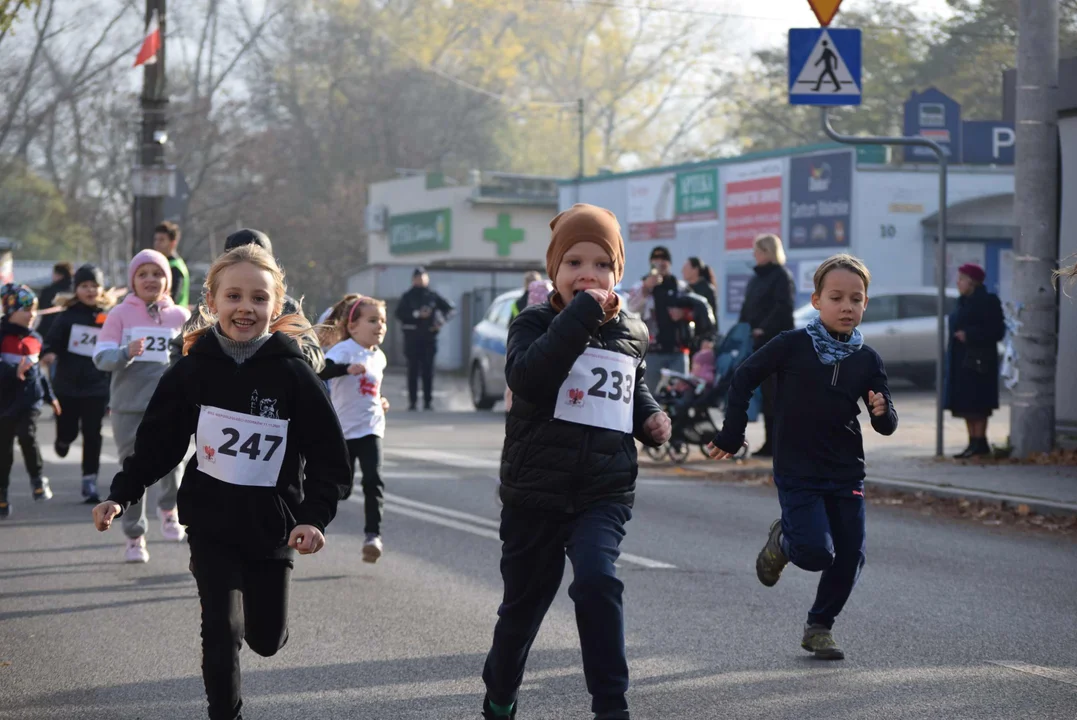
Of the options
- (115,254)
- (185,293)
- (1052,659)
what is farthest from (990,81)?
(1052,659)

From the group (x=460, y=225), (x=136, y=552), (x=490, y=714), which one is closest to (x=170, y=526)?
(x=136, y=552)

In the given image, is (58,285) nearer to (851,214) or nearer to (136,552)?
(136,552)

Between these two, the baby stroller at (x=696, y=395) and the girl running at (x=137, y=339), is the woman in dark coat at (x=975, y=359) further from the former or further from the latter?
the girl running at (x=137, y=339)

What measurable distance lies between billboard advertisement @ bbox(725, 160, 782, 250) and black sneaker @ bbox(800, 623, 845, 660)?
89.1ft

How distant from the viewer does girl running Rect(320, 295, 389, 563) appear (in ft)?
29.3

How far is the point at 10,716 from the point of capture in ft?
19.0

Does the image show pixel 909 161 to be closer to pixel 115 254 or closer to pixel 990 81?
pixel 990 81

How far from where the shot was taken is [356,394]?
8.95m

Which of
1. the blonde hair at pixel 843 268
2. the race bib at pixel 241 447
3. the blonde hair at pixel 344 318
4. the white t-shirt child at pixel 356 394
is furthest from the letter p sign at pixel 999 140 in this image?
the race bib at pixel 241 447

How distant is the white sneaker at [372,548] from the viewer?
8.95 m

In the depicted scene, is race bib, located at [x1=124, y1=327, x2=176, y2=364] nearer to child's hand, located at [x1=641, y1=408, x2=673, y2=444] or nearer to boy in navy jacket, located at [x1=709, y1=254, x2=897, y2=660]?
boy in navy jacket, located at [x1=709, y1=254, x2=897, y2=660]

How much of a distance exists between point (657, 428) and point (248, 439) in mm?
1274

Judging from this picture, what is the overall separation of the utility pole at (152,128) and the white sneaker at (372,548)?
15.9 meters

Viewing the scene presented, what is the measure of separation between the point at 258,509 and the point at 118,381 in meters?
4.87
